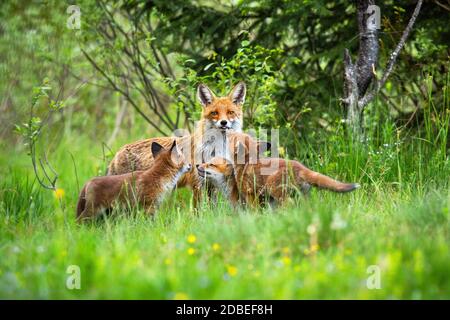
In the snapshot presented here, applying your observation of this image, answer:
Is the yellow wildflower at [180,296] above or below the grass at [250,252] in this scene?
below

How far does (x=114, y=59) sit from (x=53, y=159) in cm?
252

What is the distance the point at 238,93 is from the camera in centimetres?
944

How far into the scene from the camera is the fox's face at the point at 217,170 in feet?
26.7

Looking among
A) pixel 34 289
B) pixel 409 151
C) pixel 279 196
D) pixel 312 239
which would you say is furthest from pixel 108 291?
pixel 409 151

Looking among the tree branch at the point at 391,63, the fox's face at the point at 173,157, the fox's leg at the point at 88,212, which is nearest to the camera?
the fox's leg at the point at 88,212

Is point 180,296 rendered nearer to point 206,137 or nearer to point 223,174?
point 223,174

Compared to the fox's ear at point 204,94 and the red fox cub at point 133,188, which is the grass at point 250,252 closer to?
the red fox cub at point 133,188

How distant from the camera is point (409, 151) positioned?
8789 mm

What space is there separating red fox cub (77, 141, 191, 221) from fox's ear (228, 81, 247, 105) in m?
1.72

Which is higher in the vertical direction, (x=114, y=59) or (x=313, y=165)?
(x=114, y=59)

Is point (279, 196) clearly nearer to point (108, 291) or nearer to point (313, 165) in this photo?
point (313, 165)

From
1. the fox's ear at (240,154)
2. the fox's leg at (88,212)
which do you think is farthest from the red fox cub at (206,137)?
the fox's leg at (88,212)

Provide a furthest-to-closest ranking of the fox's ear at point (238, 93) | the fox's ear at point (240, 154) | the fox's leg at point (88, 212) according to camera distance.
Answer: the fox's ear at point (238, 93), the fox's ear at point (240, 154), the fox's leg at point (88, 212)

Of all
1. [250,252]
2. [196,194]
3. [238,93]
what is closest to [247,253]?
[250,252]
